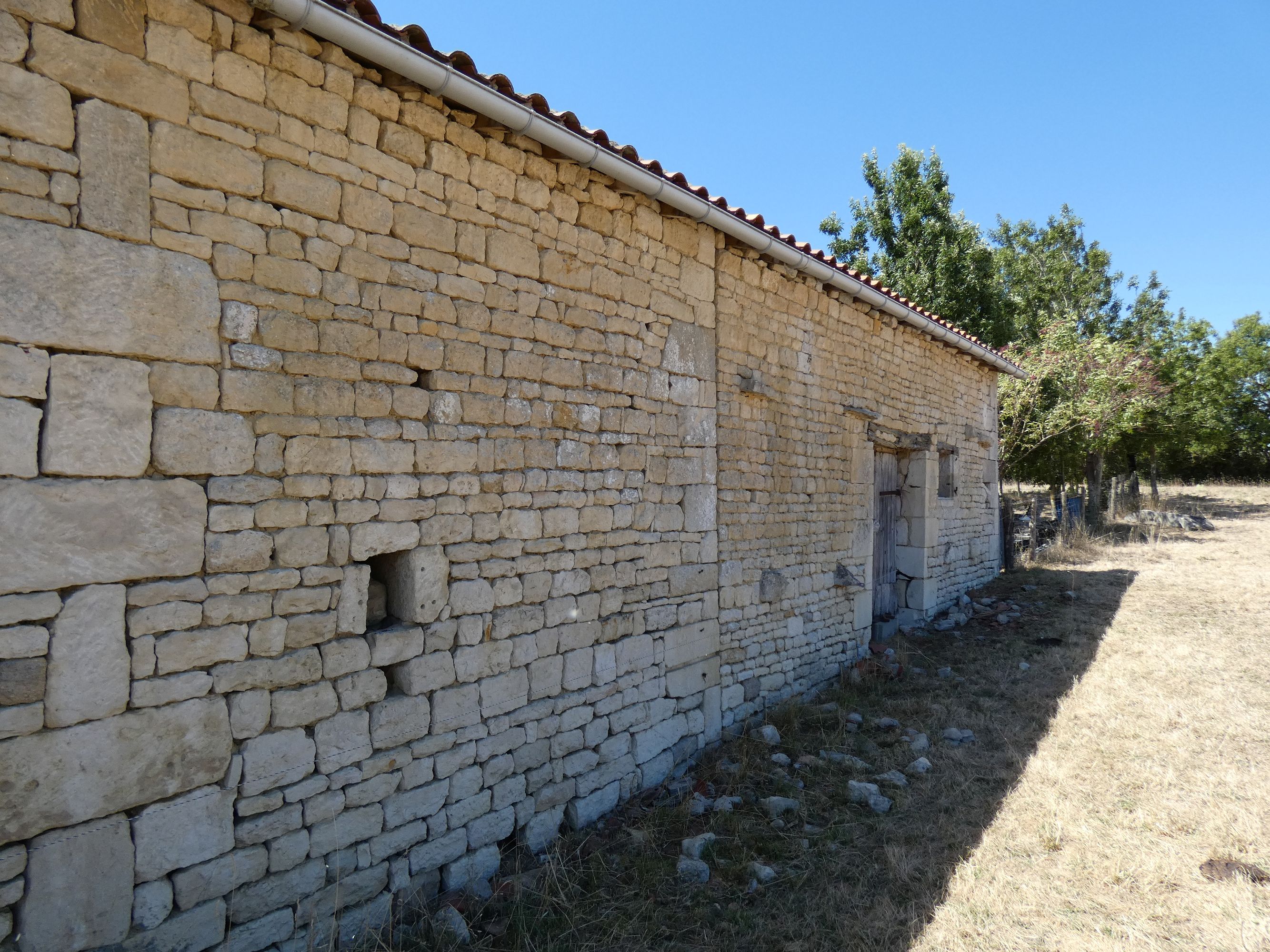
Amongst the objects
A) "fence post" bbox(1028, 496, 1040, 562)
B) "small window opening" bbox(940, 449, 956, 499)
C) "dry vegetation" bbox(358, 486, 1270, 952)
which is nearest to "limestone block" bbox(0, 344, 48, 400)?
"dry vegetation" bbox(358, 486, 1270, 952)

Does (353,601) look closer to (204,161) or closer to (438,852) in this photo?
(438,852)

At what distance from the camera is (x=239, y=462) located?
257 cm

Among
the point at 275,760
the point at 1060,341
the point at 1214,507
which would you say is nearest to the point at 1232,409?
the point at 1214,507

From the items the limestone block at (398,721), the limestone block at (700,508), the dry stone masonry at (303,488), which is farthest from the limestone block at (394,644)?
the limestone block at (700,508)

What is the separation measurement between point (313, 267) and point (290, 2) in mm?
910

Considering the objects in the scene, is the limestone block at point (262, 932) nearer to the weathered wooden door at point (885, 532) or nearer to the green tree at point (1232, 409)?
the weathered wooden door at point (885, 532)

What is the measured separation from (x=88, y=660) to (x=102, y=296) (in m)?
1.19

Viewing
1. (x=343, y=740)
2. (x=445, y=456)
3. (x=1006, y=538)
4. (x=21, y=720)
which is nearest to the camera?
(x=21, y=720)

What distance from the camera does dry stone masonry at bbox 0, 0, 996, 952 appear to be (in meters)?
2.19

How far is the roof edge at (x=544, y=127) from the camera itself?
2.61 m

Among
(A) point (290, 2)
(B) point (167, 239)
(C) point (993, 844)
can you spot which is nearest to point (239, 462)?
(B) point (167, 239)

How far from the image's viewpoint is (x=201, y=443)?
8.16 ft

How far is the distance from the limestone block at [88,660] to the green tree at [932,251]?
611 inches

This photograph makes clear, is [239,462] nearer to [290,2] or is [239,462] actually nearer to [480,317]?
[480,317]
